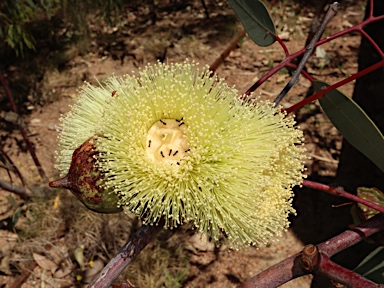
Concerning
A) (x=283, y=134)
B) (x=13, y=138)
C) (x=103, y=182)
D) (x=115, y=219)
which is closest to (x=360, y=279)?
(x=283, y=134)

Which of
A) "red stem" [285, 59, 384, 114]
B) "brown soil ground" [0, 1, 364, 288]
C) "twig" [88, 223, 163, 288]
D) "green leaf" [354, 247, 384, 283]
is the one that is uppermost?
"red stem" [285, 59, 384, 114]

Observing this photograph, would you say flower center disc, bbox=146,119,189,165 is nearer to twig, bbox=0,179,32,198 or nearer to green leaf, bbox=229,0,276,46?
green leaf, bbox=229,0,276,46

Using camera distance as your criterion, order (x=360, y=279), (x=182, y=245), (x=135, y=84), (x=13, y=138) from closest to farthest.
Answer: (x=360, y=279), (x=135, y=84), (x=182, y=245), (x=13, y=138)

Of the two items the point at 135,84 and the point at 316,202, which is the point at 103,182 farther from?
the point at 316,202

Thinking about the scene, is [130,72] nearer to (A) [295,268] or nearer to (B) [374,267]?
(B) [374,267]

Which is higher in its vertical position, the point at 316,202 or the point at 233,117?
the point at 233,117

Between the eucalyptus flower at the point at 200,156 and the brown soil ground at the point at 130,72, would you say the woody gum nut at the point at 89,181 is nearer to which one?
the eucalyptus flower at the point at 200,156

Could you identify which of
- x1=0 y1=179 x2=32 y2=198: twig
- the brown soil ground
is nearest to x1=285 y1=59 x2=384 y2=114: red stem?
the brown soil ground
